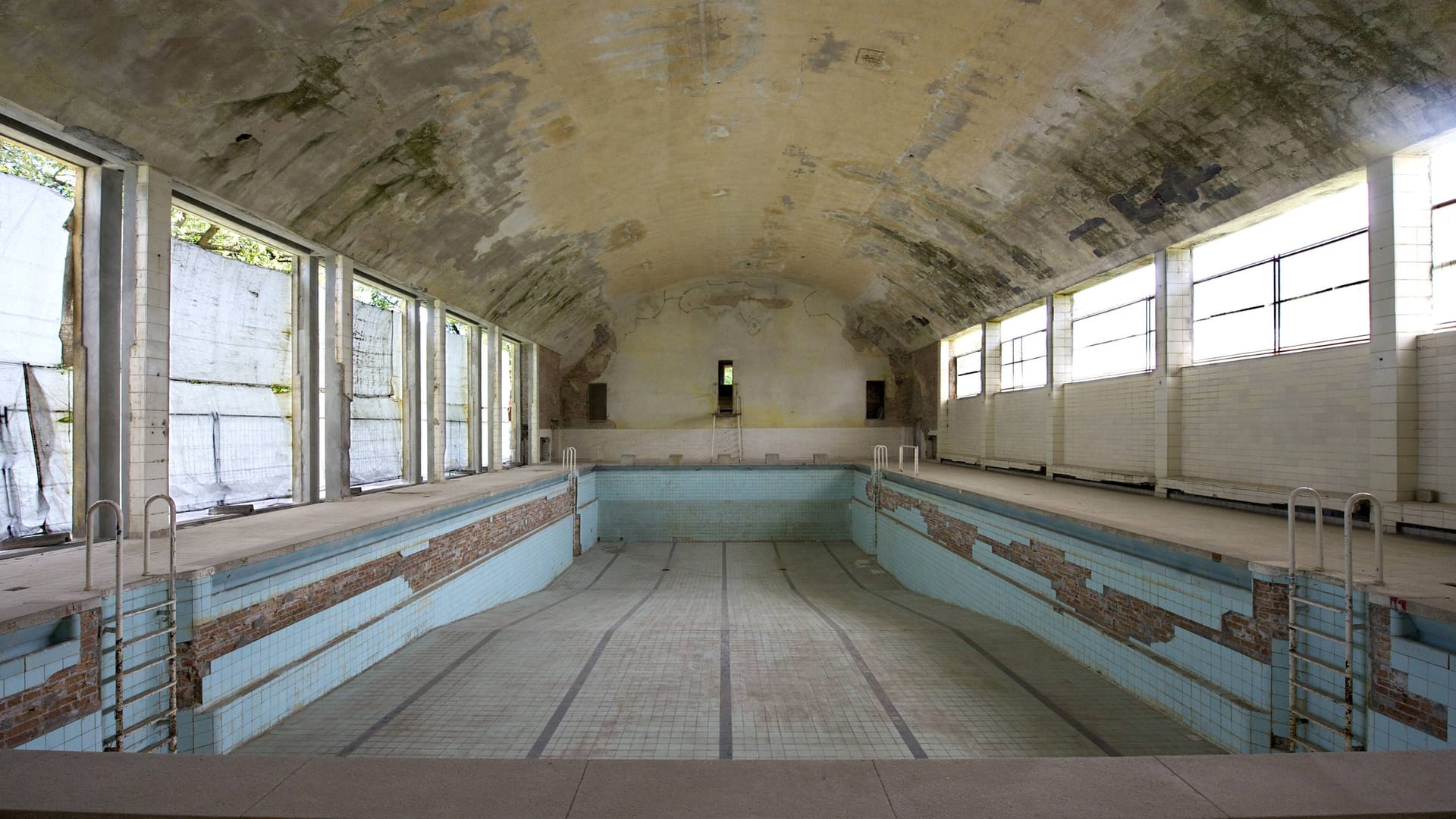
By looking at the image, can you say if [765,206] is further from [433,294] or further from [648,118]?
[433,294]

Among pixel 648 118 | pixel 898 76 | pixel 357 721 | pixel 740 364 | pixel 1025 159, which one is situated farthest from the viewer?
pixel 740 364

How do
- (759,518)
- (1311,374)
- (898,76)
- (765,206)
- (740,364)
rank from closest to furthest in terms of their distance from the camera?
(1311,374)
(898,76)
(765,206)
(759,518)
(740,364)

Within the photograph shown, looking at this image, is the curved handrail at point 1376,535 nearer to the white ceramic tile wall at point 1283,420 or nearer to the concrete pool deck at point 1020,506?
the concrete pool deck at point 1020,506

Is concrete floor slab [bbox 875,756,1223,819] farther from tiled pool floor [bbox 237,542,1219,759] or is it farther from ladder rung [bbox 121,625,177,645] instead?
ladder rung [bbox 121,625,177,645]

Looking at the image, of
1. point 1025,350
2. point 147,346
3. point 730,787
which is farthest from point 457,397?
point 730,787

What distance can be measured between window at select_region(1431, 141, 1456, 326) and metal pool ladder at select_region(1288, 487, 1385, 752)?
8.53 ft

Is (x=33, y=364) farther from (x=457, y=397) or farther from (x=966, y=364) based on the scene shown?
(x=966, y=364)

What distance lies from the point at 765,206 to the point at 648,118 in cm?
402

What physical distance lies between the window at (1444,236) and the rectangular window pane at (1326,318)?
409mm

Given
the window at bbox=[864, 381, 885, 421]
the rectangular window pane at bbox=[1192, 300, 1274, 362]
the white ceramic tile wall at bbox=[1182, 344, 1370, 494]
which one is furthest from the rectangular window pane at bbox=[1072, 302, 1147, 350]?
the window at bbox=[864, 381, 885, 421]

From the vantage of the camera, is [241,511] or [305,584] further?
[241,511]

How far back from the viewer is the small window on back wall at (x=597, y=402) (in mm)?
16250

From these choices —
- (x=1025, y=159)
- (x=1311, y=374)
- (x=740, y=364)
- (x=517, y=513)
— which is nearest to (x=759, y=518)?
(x=740, y=364)

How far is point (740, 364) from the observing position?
16422 millimetres
